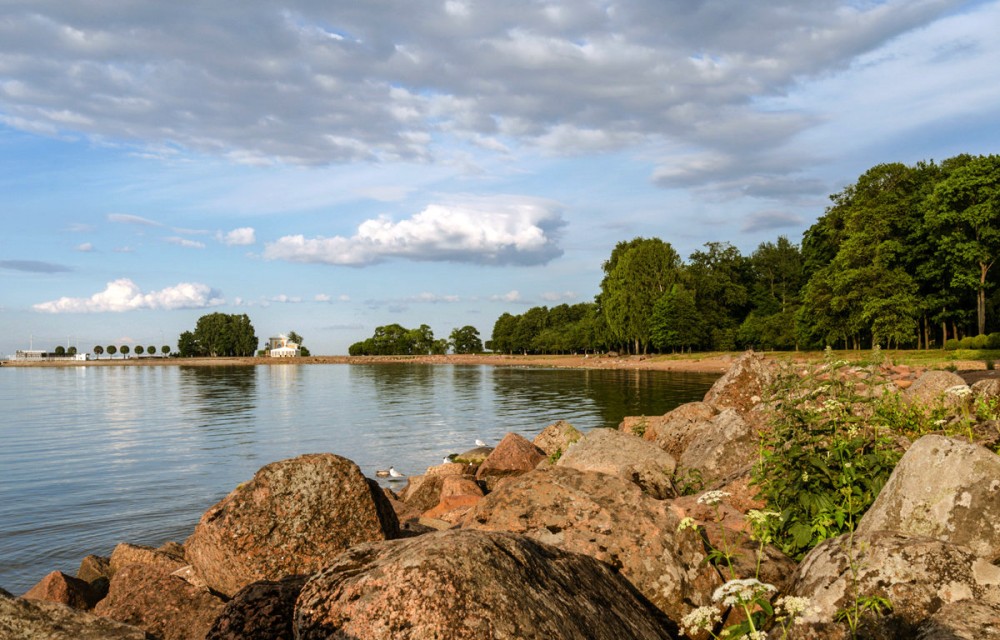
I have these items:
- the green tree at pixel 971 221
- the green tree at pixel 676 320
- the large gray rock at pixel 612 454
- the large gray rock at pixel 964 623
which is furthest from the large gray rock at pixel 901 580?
the green tree at pixel 676 320

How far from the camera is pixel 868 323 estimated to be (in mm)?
60000

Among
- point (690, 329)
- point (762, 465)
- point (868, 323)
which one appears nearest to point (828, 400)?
point (762, 465)

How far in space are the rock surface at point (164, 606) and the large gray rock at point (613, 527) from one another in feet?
10.0

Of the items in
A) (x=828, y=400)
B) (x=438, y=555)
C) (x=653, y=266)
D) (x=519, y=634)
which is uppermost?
(x=653, y=266)

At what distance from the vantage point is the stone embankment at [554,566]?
3539 millimetres

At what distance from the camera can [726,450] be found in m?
10.2

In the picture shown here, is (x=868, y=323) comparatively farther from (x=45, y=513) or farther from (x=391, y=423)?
(x=45, y=513)

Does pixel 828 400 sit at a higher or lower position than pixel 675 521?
higher

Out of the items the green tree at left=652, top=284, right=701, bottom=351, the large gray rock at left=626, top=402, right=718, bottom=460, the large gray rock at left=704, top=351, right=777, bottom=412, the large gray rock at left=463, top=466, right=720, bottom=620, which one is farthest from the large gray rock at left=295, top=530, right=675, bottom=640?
the green tree at left=652, top=284, right=701, bottom=351

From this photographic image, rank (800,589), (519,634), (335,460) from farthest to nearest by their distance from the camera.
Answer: (335,460) < (800,589) < (519,634)

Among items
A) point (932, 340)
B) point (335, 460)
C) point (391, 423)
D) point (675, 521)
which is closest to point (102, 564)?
point (335, 460)

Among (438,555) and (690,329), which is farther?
(690,329)

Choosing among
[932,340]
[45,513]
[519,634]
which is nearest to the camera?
[519,634]

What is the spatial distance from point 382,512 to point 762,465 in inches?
159
